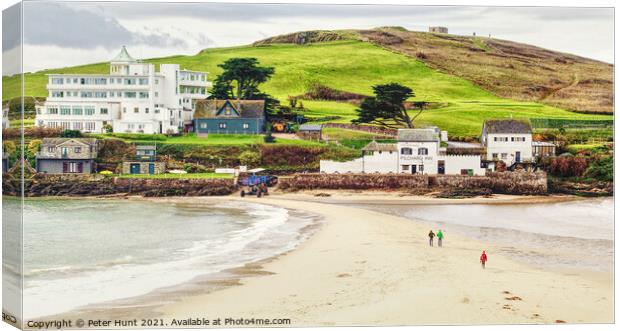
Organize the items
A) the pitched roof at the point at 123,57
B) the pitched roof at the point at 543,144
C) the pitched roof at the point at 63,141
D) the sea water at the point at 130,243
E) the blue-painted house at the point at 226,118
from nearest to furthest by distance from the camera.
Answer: the sea water at the point at 130,243 < the pitched roof at the point at 123,57 < the pitched roof at the point at 63,141 < the pitched roof at the point at 543,144 < the blue-painted house at the point at 226,118

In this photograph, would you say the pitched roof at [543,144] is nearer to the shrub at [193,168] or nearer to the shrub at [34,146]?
the shrub at [193,168]

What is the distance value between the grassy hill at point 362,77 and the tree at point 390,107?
32 centimetres

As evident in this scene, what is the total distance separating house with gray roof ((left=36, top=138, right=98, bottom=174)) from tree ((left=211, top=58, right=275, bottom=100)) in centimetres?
504

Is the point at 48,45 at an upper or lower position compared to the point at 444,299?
upper

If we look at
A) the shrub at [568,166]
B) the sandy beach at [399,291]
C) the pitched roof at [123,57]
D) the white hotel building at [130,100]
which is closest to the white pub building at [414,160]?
the shrub at [568,166]

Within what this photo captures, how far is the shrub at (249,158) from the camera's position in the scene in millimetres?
37844

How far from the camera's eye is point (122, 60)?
3688cm

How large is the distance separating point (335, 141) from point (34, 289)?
14.2 metres

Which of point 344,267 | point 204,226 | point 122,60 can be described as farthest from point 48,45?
point 344,267

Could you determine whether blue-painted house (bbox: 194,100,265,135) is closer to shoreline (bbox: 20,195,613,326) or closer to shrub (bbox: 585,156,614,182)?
shoreline (bbox: 20,195,613,326)

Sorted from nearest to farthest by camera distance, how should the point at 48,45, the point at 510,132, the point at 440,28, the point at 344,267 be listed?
the point at 344,267 → the point at 48,45 → the point at 440,28 → the point at 510,132

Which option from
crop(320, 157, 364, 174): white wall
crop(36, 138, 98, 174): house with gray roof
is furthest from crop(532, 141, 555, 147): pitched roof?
crop(36, 138, 98, 174): house with gray roof

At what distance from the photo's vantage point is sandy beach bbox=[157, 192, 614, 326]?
27703 millimetres

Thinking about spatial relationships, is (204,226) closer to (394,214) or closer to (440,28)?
(394,214)
